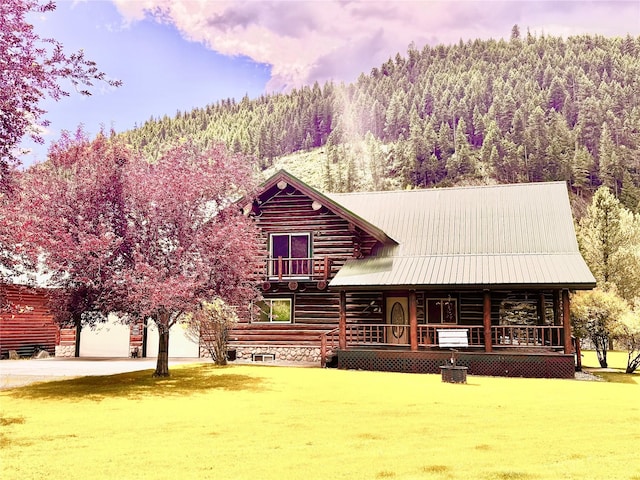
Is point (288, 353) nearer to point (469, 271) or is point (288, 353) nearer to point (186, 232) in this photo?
point (469, 271)

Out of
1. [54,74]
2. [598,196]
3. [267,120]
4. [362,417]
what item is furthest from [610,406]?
[267,120]

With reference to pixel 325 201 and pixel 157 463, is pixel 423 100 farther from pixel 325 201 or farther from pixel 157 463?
pixel 157 463

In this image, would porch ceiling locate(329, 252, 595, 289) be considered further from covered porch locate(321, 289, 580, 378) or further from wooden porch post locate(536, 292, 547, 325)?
wooden porch post locate(536, 292, 547, 325)

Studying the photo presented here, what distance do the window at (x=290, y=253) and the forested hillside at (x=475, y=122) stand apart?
80.3 metres

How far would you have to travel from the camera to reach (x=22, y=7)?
1131 cm

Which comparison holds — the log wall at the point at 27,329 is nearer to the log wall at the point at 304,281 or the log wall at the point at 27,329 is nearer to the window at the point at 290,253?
the log wall at the point at 304,281

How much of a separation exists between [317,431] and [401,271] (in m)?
14.1

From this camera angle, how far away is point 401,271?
24.6 metres

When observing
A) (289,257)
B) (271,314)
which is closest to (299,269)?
(289,257)

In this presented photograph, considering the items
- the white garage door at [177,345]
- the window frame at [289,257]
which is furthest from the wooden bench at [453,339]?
the white garage door at [177,345]

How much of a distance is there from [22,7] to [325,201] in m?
17.1

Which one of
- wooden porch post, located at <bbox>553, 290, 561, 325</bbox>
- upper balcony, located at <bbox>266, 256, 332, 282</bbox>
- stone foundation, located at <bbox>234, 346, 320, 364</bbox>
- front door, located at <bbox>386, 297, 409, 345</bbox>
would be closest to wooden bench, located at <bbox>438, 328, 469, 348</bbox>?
front door, located at <bbox>386, 297, 409, 345</bbox>

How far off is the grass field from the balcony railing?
8.88m

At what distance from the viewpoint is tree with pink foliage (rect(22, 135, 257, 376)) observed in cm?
1641
